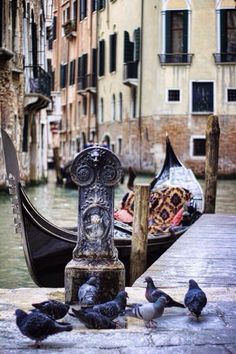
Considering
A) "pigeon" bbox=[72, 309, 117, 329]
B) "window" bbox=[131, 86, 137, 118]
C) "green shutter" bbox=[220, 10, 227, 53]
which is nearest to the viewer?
"pigeon" bbox=[72, 309, 117, 329]

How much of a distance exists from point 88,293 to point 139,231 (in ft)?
5.52

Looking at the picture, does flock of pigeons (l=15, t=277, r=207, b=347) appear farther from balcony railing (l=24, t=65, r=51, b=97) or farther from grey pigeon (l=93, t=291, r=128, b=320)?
balcony railing (l=24, t=65, r=51, b=97)

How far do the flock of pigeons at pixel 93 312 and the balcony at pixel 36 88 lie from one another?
779 centimetres

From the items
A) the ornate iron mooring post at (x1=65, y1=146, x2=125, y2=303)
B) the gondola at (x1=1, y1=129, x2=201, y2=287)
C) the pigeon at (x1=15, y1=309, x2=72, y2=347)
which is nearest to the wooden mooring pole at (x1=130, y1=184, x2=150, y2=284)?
the gondola at (x1=1, y1=129, x2=201, y2=287)

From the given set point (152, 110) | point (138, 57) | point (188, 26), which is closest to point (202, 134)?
point (152, 110)

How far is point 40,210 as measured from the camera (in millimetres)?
9023

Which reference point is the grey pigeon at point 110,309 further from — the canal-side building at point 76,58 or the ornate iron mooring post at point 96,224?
the canal-side building at point 76,58

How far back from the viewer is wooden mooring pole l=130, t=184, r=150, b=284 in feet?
13.9

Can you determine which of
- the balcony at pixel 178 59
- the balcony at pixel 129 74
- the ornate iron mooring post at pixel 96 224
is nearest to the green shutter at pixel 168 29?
the balcony at pixel 178 59

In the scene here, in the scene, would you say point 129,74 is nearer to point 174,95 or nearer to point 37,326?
point 174,95

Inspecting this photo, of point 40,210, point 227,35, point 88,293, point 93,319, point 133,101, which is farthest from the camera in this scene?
point 133,101

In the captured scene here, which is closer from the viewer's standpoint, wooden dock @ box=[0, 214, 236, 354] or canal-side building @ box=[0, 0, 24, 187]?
wooden dock @ box=[0, 214, 236, 354]

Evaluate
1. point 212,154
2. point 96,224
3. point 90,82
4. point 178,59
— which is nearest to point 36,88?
point 90,82

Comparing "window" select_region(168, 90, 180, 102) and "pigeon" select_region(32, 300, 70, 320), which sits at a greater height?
"window" select_region(168, 90, 180, 102)
